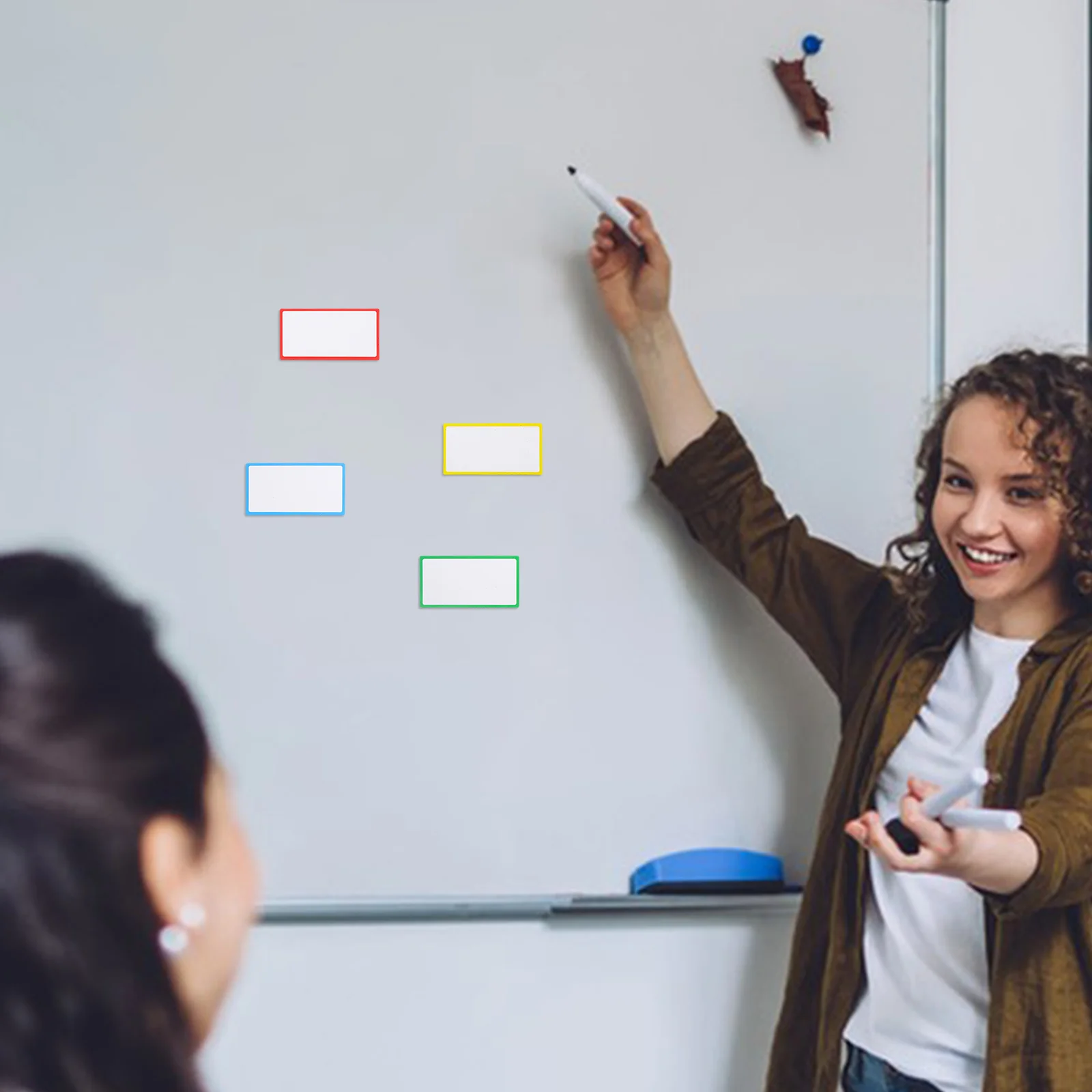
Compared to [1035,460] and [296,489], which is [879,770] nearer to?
[1035,460]

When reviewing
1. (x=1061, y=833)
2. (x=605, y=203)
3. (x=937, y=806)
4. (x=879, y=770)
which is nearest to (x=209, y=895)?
(x=937, y=806)

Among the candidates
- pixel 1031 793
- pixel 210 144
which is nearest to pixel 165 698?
pixel 1031 793

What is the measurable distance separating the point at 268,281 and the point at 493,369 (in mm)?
222

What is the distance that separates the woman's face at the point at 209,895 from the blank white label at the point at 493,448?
2.44 feet

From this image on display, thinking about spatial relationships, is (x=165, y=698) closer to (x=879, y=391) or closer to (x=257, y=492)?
(x=257, y=492)

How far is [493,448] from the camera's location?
127 centimetres

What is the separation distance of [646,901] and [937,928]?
29cm

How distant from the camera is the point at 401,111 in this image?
4.14 ft

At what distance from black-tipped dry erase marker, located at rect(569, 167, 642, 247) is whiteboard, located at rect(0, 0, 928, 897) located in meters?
0.05

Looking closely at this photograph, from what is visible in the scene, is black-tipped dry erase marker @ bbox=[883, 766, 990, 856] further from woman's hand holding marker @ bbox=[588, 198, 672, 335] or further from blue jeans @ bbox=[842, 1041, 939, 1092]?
woman's hand holding marker @ bbox=[588, 198, 672, 335]

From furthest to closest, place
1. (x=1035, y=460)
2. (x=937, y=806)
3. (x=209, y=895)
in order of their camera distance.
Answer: (x=1035, y=460), (x=937, y=806), (x=209, y=895)

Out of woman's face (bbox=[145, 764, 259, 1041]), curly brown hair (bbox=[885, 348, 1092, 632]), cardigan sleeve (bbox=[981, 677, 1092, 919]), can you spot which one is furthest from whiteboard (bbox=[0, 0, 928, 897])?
woman's face (bbox=[145, 764, 259, 1041])

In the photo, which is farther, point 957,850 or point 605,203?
point 605,203

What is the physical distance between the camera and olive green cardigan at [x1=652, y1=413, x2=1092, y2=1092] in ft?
3.29
